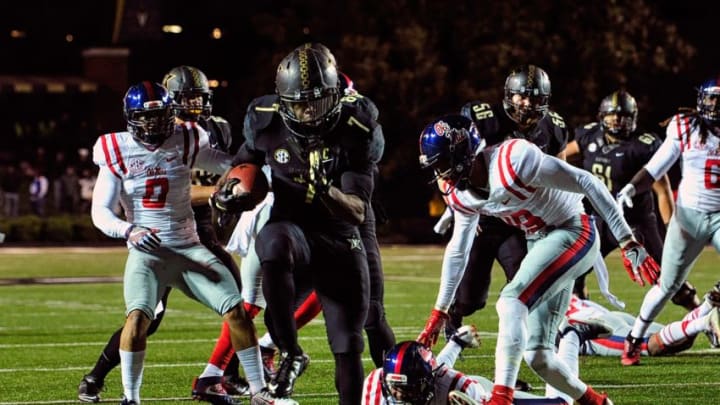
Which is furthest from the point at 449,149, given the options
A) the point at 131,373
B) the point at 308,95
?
the point at 131,373

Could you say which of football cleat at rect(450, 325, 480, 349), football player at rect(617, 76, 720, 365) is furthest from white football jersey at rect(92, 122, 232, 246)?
football player at rect(617, 76, 720, 365)

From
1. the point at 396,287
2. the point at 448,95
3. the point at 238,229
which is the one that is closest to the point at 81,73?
the point at 448,95

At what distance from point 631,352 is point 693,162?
1.20 metres

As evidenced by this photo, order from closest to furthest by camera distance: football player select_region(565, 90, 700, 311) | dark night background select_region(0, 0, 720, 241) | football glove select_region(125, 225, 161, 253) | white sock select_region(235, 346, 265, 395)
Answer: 1. white sock select_region(235, 346, 265, 395)
2. football glove select_region(125, 225, 161, 253)
3. football player select_region(565, 90, 700, 311)
4. dark night background select_region(0, 0, 720, 241)

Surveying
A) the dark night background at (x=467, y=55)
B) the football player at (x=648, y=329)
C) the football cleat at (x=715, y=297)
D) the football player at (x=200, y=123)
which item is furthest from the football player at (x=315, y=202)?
the dark night background at (x=467, y=55)

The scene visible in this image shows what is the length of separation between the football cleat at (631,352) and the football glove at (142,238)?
11.1 feet

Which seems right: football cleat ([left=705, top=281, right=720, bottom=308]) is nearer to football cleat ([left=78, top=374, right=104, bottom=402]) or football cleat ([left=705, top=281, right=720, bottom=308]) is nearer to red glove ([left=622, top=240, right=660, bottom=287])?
red glove ([left=622, top=240, right=660, bottom=287])

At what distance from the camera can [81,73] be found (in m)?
43.0

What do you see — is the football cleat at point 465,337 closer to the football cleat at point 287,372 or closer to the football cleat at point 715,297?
the football cleat at point 287,372

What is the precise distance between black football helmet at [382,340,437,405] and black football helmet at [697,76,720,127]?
10.8 feet

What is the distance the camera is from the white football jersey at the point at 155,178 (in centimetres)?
670

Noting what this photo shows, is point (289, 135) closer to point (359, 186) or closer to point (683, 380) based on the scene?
point (359, 186)

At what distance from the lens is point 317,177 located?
5551 mm

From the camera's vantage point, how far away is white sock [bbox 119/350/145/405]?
6.49m
